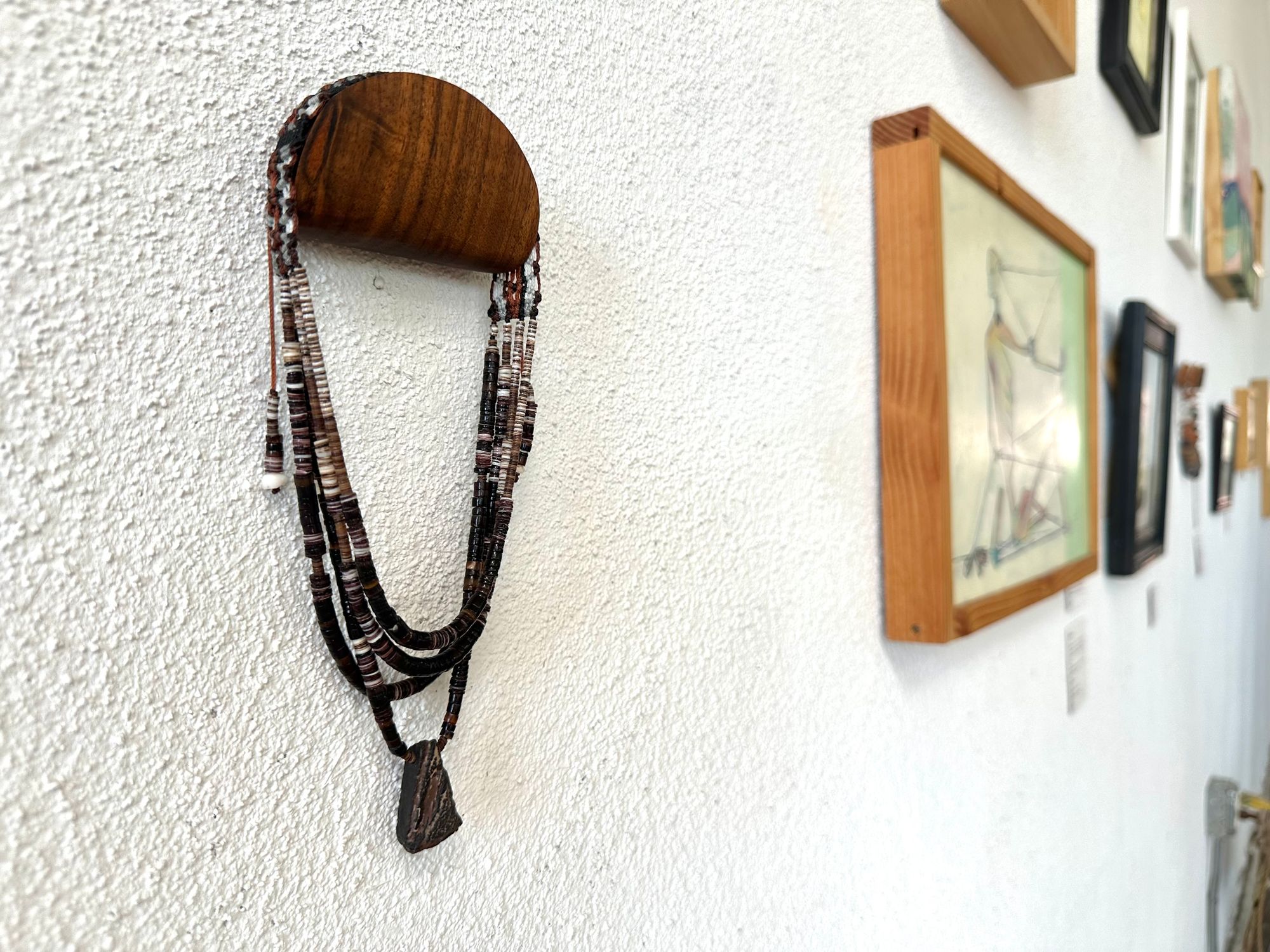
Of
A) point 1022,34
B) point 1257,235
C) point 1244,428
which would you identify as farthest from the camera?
point 1257,235

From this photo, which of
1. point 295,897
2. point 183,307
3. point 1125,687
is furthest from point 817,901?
point 1125,687

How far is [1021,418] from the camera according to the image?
76 cm

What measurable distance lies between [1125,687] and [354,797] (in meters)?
1.25

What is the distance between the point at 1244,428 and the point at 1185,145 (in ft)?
3.83

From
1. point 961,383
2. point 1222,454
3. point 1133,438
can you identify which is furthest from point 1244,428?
point 961,383

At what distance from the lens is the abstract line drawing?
27.2 inches

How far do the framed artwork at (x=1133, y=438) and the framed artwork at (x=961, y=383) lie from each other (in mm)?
336

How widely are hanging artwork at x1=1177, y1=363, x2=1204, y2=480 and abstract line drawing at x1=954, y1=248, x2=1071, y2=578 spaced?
0.96 metres

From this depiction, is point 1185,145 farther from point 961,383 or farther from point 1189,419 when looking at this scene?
point 961,383

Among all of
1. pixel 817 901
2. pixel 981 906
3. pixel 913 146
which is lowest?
pixel 981 906

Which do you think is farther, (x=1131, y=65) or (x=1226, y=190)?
(x=1226, y=190)

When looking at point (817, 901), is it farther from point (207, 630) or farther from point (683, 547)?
point (207, 630)

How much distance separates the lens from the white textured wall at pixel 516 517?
215mm

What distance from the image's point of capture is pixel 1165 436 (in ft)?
4.57
